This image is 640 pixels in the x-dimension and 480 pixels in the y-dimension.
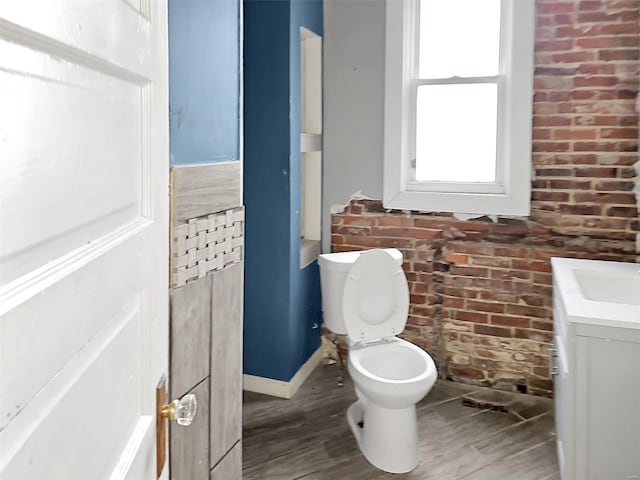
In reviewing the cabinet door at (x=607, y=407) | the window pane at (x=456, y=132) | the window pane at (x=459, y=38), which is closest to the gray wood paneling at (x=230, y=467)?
the cabinet door at (x=607, y=407)

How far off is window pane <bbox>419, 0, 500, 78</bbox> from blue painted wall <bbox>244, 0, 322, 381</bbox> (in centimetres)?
65

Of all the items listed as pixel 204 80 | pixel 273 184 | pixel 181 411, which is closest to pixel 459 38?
pixel 273 184

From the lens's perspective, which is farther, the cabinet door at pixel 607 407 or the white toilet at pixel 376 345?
the white toilet at pixel 376 345

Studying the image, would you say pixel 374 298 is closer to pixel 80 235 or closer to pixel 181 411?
pixel 181 411

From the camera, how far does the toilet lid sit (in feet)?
9.07

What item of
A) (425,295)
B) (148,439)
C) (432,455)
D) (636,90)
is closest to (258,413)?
(432,455)

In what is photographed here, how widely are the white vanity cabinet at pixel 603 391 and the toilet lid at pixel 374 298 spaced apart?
0.94m

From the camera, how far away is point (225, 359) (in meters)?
1.84

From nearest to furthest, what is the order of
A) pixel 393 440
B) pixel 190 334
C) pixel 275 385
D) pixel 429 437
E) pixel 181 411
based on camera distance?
1. pixel 181 411
2. pixel 190 334
3. pixel 393 440
4. pixel 429 437
5. pixel 275 385

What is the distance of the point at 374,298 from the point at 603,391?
3.76ft

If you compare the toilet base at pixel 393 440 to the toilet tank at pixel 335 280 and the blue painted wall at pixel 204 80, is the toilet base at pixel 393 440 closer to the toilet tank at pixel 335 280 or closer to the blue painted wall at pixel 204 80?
the toilet tank at pixel 335 280

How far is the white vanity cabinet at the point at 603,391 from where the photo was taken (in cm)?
189

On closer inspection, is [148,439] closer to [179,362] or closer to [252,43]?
[179,362]

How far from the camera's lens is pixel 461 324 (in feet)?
10.7
